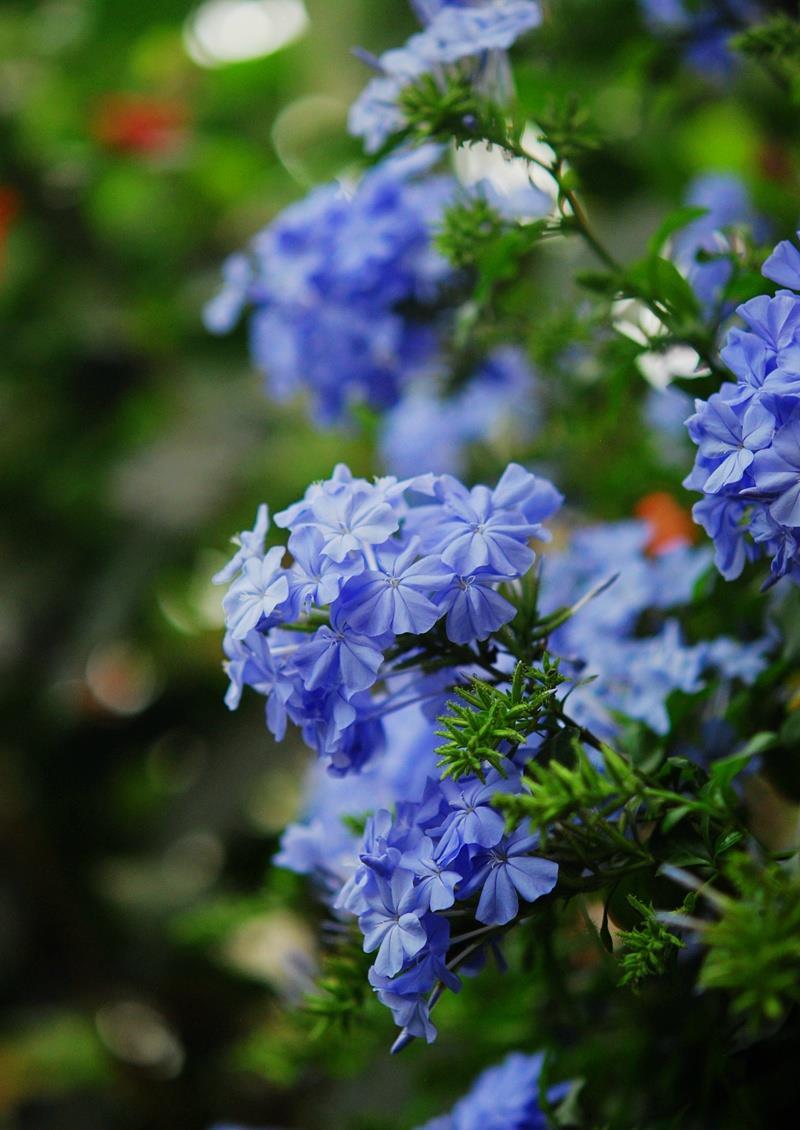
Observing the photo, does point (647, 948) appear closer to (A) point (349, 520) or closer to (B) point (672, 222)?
(A) point (349, 520)

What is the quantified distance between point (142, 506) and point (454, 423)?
332 mm

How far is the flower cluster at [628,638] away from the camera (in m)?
0.42

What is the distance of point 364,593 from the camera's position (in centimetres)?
32

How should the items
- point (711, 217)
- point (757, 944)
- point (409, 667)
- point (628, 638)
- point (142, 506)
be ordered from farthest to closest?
point (142, 506) → point (711, 217) → point (628, 638) → point (409, 667) → point (757, 944)

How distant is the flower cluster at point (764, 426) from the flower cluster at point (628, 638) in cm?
8

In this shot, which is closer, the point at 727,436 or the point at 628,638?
the point at 727,436

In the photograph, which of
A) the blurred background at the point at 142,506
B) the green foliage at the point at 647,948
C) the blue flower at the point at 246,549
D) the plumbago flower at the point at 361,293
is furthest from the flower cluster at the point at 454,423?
the green foliage at the point at 647,948

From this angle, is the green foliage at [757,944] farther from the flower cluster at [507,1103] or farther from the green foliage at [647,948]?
the flower cluster at [507,1103]

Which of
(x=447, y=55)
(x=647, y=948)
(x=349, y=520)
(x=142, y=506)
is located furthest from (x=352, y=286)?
(x=142, y=506)

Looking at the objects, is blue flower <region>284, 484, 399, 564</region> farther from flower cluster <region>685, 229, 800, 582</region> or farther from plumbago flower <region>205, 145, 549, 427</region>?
plumbago flower <region>205, 145, 549, 427</region>

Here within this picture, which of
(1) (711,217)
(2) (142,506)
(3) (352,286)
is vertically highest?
(3) (352,286)

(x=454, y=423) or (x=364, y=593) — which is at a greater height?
(x=364, y=593)

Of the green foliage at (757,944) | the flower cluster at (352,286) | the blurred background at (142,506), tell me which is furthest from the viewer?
the blurred background at (142,506)

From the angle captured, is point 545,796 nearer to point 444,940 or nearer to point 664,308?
point 444,940
